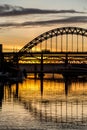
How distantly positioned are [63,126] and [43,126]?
3.86 ft

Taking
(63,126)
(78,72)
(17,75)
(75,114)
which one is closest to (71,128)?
(63,126)

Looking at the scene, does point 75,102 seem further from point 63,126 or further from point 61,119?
point 63,126

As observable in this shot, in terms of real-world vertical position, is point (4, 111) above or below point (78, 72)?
above

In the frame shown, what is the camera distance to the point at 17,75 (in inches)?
4235

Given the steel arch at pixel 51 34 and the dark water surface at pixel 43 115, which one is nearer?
the dark water surface at pixel 43 115

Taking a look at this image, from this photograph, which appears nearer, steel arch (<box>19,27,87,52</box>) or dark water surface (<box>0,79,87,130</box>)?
dark water surface (<box>0,79,87,130</box>)

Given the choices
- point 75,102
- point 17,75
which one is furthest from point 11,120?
point 17,75

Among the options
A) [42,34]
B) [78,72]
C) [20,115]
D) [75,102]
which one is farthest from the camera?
[42,34]

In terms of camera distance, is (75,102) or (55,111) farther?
(75,102)

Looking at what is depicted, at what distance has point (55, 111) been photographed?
138 feet

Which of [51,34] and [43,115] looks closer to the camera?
[43,115]

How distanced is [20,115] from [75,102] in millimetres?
12045

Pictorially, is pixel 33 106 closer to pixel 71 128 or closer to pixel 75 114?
pixel 75 114

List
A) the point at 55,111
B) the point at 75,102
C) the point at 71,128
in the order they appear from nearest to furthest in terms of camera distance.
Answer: the point at 71,128, the point at 55,111, the point at 75,102
